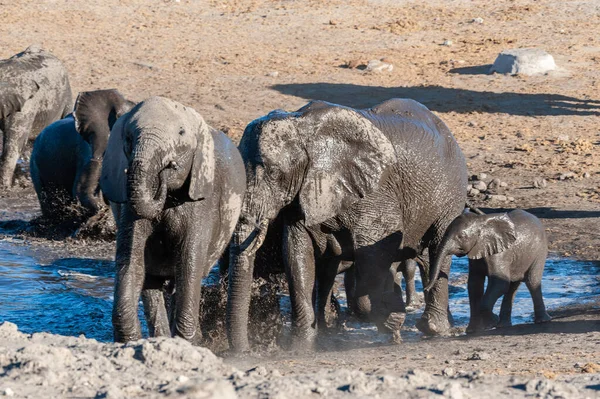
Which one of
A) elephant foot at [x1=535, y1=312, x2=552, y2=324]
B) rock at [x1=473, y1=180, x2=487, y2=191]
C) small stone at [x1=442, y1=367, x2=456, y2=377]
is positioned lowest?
elephant foot at [x1=535, y1=312, x2=552, y2=324]

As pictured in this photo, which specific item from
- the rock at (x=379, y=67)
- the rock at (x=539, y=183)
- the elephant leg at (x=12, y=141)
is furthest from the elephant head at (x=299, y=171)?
the rock at (x=379, y=67)

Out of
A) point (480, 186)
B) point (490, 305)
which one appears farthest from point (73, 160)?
point (490, 305)

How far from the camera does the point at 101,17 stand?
19.4 metres

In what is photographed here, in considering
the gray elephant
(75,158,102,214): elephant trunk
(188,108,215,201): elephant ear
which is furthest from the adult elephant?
the gray elephant

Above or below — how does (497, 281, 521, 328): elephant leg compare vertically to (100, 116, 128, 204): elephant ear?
below

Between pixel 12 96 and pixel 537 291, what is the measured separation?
700 cm

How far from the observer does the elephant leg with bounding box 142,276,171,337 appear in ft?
22.1

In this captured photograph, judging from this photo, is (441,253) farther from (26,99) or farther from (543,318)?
(26,99)

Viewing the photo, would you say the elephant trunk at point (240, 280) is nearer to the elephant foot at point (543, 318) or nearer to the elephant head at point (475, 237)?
the elephant head at point (475, 237)

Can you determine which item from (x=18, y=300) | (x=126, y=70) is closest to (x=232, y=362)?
(x=18, y=300)

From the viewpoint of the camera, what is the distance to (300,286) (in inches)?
302

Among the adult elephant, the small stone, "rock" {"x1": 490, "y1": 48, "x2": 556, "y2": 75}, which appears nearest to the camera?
the small stone

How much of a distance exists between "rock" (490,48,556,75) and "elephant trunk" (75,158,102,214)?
7155 mm

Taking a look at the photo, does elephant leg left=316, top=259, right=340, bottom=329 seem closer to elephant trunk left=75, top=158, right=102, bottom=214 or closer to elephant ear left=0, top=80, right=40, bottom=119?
elephant trunk left=75, top=158, right=102, bottom=214
